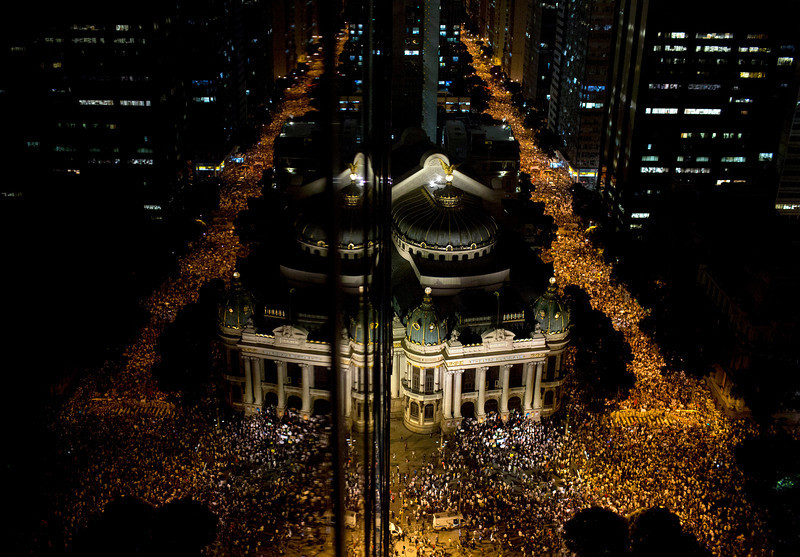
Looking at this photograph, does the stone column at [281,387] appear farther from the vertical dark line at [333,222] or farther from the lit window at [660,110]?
the lit window at [660,110]

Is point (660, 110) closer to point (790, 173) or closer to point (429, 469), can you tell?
point (790, 173)

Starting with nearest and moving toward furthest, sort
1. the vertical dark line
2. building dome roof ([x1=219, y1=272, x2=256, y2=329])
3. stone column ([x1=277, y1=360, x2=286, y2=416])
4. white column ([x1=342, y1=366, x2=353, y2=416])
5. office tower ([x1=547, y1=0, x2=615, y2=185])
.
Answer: the vertical dark line < white column ([x1=342, y1=366, x2=353, y2=416]) < building dome roof ([x1=219, y1=272, x2=256, y2=329]) < stone column ([x1=277, y1=360, x2=286, y2=416]) < office tower ([x1=547, y1=0, x2=615, y2=185])

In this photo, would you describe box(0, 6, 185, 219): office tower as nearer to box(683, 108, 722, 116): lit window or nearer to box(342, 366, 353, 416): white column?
box(342, 366, 353, 416): white column

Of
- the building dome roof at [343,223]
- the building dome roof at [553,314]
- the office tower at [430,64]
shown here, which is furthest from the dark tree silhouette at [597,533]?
the office tower at [430,64]

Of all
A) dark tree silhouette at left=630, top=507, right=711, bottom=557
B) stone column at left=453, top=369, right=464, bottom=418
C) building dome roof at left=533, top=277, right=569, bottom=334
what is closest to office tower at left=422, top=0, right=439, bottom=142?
building dome roof at left=533, top=277, right=569, bottom=334

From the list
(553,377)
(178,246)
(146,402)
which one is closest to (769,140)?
(553,377)

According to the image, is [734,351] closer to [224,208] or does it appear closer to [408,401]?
[408,401]
